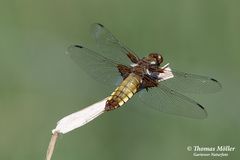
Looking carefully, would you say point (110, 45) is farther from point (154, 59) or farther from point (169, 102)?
point (169, 102)

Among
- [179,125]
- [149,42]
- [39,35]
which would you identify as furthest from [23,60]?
[179,125]

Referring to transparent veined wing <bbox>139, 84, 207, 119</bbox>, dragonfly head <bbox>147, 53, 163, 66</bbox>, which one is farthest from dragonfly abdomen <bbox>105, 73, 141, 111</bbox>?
dragonfly head <bbox>147, 53, 163, 66</bbox>

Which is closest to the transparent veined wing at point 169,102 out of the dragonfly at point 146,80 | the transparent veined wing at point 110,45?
the dragonfly at point 146,80

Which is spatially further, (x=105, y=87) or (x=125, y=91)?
(x=105, y=87)

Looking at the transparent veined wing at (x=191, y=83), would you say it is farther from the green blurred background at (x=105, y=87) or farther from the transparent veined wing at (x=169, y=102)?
the green blurred background at (x=105, y=87)

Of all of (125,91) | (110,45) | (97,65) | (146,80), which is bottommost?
(125,91)

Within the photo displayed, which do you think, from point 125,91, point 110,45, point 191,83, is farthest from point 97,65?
point 191,83

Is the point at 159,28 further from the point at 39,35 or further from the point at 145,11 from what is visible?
the point at 39,35
